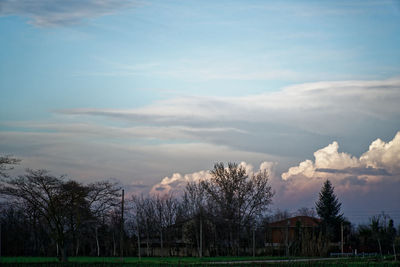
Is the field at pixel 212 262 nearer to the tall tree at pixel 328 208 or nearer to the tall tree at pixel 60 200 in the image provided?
the tall tree at pixel 60 200

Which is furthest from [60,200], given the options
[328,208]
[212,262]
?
[328,208]

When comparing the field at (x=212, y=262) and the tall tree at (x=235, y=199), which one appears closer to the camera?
the field at (x=212, y=262)

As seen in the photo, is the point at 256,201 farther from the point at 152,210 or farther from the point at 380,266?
the point at 380,266

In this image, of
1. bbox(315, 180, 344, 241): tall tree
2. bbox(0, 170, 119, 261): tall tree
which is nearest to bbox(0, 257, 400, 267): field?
bbox(0, 170, 119, 261): tall tree

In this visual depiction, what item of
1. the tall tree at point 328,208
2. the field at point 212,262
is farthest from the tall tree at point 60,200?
the tall tree at point 328,208

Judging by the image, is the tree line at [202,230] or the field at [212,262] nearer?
the field at [212,262]

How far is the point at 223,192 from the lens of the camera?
67875 mm

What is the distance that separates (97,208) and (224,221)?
2100 cm

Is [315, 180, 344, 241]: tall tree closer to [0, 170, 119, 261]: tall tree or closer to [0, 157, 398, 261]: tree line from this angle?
[0, 157, 398, 261]: tree line

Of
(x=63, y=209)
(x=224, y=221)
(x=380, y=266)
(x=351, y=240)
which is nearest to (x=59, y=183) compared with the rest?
(x=63, y=209)

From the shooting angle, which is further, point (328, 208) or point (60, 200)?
point (328, 208)

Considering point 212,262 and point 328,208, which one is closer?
point 212,262

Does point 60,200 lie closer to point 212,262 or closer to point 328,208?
point 212,262

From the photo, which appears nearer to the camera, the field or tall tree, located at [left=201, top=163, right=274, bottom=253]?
the field
